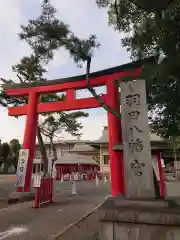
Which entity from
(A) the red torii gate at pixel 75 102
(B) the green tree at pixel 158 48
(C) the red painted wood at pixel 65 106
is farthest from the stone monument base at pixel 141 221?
(C) the red painted wood at pixel 65 106

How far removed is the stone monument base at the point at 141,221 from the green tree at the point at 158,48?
306cm

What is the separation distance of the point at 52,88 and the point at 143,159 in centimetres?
782

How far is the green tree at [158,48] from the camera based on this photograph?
537cm

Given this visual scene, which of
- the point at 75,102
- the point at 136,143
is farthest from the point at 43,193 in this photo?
the point at 136,143

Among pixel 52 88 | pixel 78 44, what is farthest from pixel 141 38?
pixel 52 88

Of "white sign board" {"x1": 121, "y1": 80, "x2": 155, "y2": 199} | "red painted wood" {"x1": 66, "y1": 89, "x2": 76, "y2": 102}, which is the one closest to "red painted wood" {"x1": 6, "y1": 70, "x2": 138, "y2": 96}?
"red painted wood" {"x1": 66, "y1": 89, "x2": 76, "y2": 102}

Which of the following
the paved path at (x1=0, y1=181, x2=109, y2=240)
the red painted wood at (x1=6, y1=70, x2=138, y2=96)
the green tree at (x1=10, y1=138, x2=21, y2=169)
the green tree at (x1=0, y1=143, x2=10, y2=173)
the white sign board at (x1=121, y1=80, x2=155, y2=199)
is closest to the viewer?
the white sign board at (x1=121, y1=80, x2=155, y2=199)

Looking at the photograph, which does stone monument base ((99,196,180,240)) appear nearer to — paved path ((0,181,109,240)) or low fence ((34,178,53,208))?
paved path ((0,181,109,240))

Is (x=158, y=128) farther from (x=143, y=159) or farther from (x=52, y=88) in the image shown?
(x=52, y=88)

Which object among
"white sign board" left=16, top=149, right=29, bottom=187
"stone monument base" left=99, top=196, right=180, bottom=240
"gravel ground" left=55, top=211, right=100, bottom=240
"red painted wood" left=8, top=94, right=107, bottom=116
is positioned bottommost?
"gravel ground" left=55, top=211, right=100, bottom=240

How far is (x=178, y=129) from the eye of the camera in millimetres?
7648

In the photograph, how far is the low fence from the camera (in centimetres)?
812

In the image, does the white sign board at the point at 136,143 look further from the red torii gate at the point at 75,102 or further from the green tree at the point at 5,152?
the green tree at the point at 5,152

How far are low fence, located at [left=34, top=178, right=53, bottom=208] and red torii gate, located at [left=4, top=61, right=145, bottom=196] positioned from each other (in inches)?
60.0
